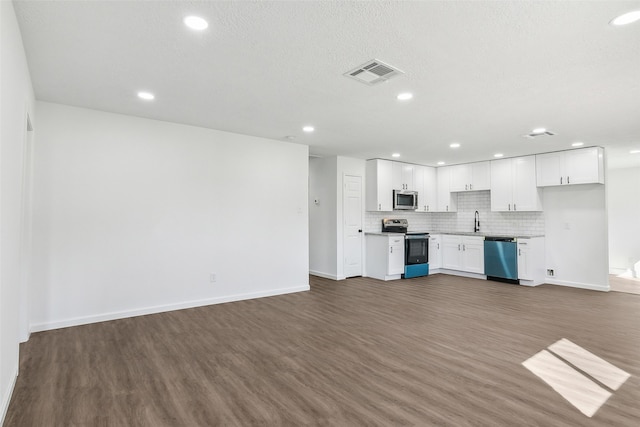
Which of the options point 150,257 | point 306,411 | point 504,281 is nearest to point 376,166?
point 504,281

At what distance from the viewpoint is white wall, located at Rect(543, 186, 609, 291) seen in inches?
241

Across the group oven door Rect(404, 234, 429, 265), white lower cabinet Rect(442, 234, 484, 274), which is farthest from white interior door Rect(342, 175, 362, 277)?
white lower cabinet Rect(442, 234, 484, 274)

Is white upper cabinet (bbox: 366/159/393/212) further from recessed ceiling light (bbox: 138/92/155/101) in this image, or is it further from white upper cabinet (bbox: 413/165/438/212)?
recessed ceiling light (bbox: 138/92/155/101)

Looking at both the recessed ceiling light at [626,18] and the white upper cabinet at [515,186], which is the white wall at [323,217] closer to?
the white upper cabinet at [515,186]

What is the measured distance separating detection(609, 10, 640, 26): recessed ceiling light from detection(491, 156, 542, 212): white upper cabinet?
4976 millimetres

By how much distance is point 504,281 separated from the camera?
6.83m

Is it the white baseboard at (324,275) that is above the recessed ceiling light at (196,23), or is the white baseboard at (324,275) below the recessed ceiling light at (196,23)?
below

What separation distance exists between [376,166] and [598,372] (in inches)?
204

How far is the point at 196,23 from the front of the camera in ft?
7.46

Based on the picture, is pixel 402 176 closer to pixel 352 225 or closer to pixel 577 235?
A: pixel 352 225

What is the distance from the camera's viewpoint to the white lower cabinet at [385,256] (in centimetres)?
698

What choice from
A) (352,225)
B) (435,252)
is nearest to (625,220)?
(435,252)

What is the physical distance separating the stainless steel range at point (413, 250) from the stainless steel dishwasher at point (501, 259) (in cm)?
122

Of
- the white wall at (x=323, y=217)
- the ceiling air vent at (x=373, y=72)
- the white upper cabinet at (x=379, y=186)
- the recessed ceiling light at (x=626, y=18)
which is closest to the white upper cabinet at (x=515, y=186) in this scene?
the white upper cabinet at (x=379, y=186)
